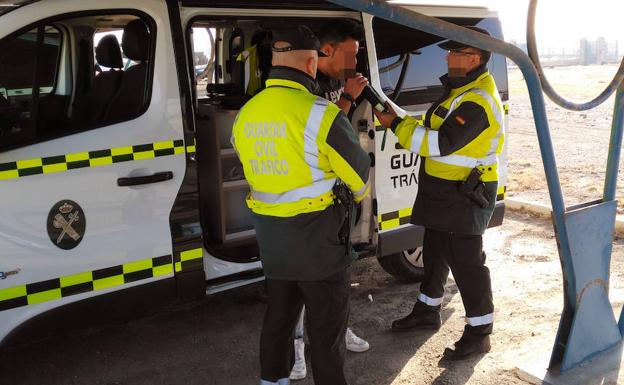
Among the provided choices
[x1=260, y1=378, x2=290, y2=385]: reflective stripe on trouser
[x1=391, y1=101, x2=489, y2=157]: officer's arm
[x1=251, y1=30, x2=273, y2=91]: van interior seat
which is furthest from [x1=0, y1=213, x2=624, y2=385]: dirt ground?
[x1=251, y1=30, x2=273, y2=91]: van interior seat

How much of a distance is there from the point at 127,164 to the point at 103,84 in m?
0.80

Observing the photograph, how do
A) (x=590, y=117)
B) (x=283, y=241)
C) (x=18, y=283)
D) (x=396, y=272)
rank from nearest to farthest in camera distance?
1. (x=283, y=241)
2. (x=18, y=283)
3. (x=396, y=272)
4. (x=590, y=117)

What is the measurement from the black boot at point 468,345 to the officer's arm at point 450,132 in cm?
100

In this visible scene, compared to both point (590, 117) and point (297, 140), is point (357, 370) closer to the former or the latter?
point (297, 140)

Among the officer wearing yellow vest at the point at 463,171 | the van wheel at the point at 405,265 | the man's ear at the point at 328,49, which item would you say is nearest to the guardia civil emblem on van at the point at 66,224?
the man's ear at the point at 328,49

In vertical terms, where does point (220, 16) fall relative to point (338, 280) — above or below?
above

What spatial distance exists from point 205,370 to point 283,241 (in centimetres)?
118

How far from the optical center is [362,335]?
3.63 m

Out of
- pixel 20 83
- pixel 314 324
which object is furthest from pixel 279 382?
pixel 20 83

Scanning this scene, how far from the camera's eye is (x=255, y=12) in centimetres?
327

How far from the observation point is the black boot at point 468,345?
3.29m

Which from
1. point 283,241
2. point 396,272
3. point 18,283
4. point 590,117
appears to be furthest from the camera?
point 590,117

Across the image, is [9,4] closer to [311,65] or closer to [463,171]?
[311,65]

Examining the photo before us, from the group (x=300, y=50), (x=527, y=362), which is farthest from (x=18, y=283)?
(x=527, y=362)
